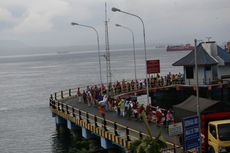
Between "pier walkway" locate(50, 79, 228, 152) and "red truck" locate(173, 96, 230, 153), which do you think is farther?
"pier walkway" locate(50, 79, 228, 152)

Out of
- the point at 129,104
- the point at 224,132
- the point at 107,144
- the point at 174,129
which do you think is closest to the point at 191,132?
the point at 174,129

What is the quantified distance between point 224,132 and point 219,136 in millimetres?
294

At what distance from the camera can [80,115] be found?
33.9 metres

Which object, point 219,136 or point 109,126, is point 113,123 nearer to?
point 109,126

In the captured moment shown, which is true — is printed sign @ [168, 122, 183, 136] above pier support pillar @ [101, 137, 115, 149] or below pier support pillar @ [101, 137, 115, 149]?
above

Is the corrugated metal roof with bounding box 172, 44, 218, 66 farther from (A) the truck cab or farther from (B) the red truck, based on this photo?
(A) the truck cab

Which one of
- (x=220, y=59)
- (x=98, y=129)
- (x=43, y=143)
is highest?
(x=220, y=59)

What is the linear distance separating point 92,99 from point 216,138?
2178 centimetres

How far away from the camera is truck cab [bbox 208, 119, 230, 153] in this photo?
19.7 meters

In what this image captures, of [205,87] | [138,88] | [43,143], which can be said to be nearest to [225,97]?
[205,87]

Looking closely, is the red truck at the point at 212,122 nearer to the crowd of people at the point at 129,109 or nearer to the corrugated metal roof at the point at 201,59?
the crowd of people at the point at 129,109

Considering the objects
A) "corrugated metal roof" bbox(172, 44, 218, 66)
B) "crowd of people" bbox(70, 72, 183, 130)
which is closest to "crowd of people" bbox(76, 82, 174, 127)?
"crowd of people" bbox(70, 72, 183, 130)

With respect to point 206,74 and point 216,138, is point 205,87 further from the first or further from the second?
point 216,138

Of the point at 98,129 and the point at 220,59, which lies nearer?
the point at 98,129
